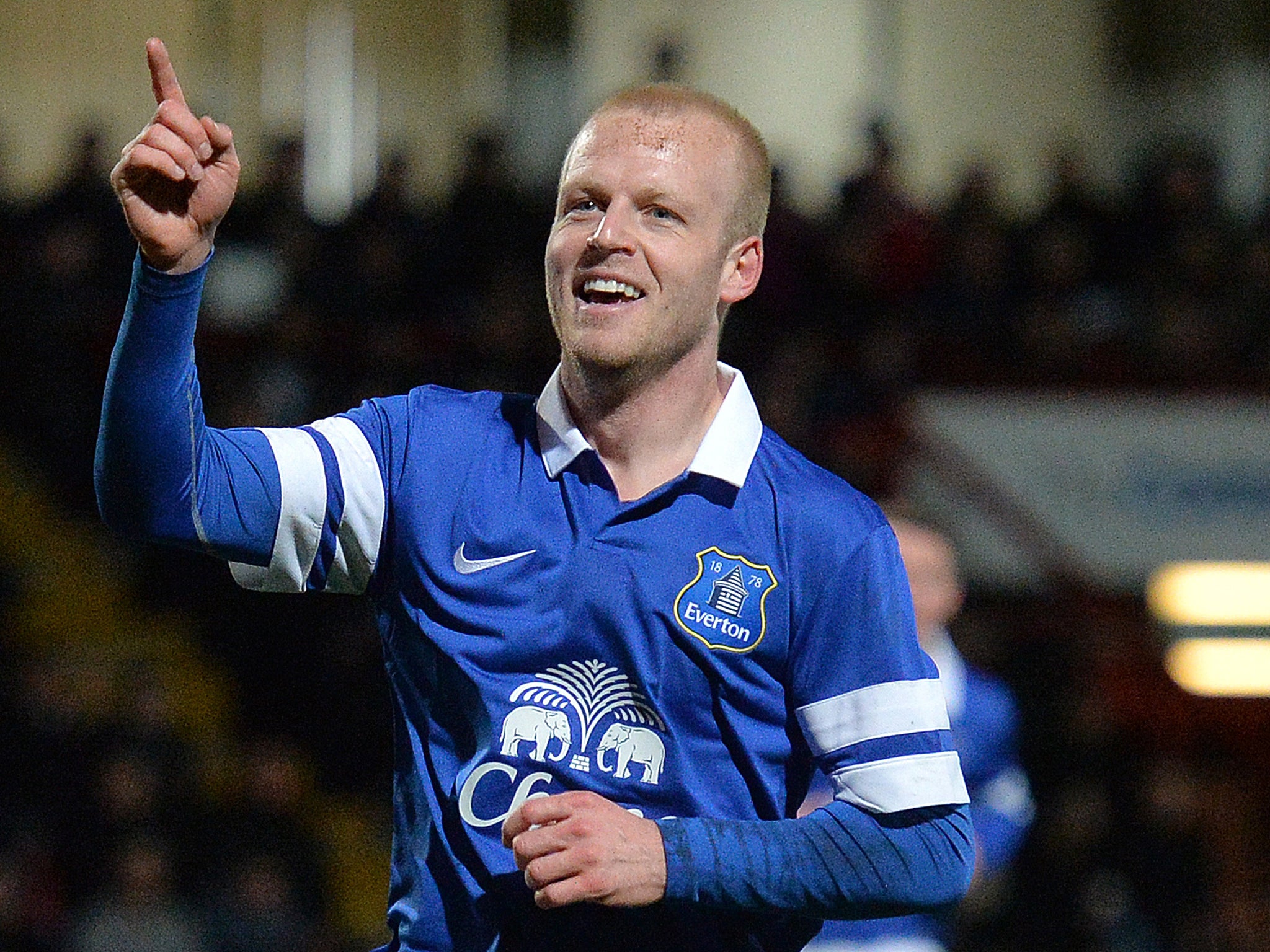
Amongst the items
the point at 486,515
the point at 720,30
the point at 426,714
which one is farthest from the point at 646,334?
the point at 720,30

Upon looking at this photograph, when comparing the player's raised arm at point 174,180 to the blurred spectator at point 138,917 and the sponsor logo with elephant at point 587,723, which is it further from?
the blurred spectator at point 138,917

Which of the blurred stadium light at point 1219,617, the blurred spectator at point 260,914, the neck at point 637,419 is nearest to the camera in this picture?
the neck at point 637,419

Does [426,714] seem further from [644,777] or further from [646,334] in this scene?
[646,334]

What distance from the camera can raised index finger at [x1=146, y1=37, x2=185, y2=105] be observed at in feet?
7.25

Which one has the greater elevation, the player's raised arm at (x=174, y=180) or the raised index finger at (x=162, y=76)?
the raised index finger at (x=162, y=76)

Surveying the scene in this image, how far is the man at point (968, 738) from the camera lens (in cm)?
482

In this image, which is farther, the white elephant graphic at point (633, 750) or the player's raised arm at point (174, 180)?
the white elephant graphic at point (633, 750)

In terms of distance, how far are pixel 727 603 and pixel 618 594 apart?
131mm

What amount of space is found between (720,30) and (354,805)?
5723 mm

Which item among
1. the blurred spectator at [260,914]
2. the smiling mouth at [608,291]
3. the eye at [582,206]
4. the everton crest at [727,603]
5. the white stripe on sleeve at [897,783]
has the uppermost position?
the eye at [582,206]

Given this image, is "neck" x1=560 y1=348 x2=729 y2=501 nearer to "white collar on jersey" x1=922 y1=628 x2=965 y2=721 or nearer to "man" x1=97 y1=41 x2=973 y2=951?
"man" x1=97 y1=41 x2=973 y2=951

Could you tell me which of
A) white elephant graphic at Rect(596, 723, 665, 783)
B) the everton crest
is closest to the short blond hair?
the everton crest

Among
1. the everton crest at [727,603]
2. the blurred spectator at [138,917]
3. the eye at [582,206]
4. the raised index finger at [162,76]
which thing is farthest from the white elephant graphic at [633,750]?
the blurred spectator at [138,917]

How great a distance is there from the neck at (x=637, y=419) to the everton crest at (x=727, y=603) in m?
0.16
